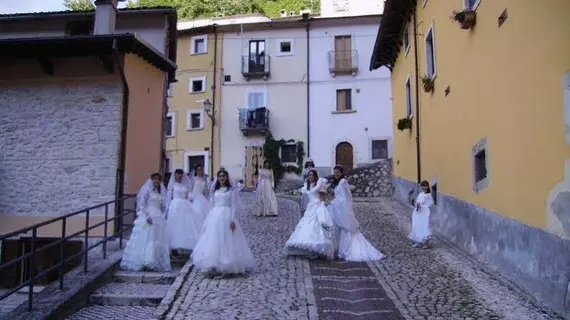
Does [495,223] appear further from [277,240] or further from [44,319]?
[44,319]

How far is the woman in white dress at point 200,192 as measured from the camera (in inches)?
379

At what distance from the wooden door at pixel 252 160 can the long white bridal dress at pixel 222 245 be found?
2122 cm

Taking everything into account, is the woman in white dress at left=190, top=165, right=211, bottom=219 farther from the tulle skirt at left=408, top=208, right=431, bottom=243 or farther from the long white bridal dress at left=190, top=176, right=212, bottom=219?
the tulle skirt at left=408, top=208, right=431, bottom=243

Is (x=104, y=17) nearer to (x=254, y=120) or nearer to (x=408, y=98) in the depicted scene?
(x=408, y=98)

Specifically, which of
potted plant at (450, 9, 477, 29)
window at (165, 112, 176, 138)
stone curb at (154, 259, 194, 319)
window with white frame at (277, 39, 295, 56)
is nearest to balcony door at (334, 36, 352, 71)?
window with white frame at (277, 39, 295, 56)

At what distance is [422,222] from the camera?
9.61 metres

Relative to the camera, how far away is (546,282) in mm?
5582

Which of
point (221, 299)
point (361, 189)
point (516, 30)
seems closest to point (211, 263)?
point (221, 299)

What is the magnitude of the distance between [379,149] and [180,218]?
809 inches

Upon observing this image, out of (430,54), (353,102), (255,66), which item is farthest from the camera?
(255,66)

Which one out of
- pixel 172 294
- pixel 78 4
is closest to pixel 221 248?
A: pixel 172 294

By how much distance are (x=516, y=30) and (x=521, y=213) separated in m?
2.49

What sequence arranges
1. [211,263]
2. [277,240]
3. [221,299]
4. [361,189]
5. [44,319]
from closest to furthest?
[44,319]
[221,299]
[211,263]
[277,240]
[361,189]

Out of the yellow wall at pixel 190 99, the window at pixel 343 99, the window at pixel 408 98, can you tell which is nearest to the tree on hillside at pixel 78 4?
the yellow wall at pixel 190 99
